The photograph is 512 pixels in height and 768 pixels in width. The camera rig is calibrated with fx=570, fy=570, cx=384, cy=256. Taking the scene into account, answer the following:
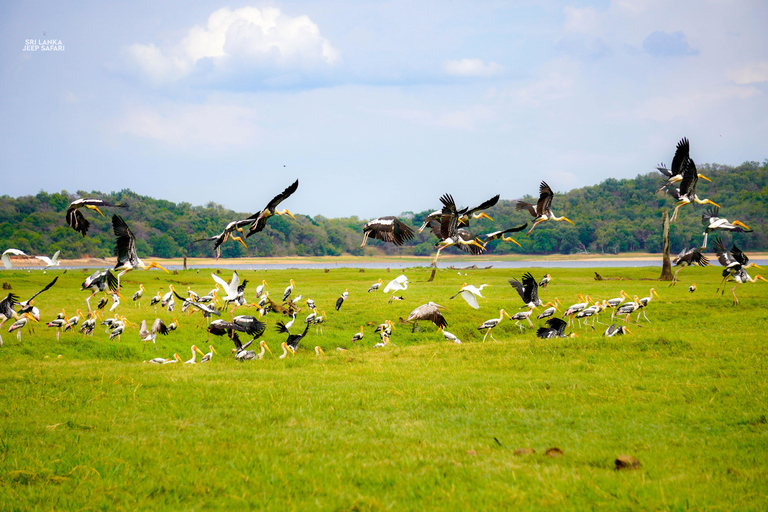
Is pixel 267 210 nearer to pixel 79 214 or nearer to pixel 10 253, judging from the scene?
pixel 79 214

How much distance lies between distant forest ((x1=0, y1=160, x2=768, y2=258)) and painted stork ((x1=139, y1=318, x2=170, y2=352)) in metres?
55.6

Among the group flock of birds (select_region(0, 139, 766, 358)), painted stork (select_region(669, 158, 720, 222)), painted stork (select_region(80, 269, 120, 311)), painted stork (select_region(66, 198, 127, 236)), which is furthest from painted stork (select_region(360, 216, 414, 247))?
painted stork (select_region(80, 269, 120, 311))

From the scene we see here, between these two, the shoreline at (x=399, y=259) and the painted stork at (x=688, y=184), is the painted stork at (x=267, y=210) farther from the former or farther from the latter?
the shoreline at (x=399, y=259)

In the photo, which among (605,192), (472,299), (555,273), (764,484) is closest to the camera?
(764,484)

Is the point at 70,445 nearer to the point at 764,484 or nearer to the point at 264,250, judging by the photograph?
the point at 764,484

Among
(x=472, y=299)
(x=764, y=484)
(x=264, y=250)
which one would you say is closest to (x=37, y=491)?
(x=764, y=484)

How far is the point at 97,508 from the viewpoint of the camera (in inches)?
188

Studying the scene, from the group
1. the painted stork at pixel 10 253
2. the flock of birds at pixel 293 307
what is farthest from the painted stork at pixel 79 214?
the painted stork at pixel 10 253

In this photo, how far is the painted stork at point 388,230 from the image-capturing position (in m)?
12.6

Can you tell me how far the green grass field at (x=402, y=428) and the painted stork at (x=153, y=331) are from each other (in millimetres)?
933

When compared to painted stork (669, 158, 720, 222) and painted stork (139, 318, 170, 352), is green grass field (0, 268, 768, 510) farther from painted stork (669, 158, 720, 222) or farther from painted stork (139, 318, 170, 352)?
painted stork (669, 158, 720, 222)

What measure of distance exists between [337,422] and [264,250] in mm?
91279

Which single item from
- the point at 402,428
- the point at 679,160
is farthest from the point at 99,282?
the point at 679,160

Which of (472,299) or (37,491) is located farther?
(472,299)
